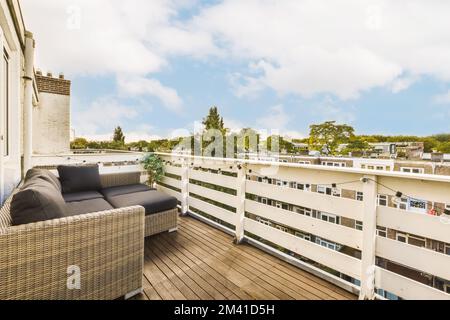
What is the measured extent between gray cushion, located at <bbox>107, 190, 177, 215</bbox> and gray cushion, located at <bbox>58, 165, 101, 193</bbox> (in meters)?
0.64

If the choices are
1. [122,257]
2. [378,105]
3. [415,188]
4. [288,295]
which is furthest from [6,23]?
[378,105]

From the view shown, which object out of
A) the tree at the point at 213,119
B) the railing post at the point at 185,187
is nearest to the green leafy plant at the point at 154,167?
the railing post at the point at 185,187

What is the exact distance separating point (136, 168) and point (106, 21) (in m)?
2.78

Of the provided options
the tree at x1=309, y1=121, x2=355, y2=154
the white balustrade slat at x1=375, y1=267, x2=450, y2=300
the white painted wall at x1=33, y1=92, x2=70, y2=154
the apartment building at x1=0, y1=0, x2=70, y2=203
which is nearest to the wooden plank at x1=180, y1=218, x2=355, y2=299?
the white balustrade slat at x1=375, y1=267, x2=450, y2=300

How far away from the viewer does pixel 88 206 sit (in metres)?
2.35

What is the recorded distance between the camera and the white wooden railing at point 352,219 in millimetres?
1486

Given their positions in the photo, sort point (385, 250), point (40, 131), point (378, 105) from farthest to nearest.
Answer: point (378, 105) → point (40, 131) → point (385, 250)

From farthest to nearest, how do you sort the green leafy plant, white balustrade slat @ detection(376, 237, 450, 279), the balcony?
the green leafy plant < the balcony < white balustrade slat @ detection(376, 237, 450, 279)

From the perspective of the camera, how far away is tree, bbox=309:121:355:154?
89.5ft

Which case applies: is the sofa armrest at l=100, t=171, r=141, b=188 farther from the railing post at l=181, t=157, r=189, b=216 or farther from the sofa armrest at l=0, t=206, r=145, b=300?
the sofa armrest at l=0, t=206, r=145, b=300

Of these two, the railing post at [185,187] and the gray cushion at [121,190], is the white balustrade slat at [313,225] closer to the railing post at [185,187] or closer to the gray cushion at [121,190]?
the railing post at [185,187]
